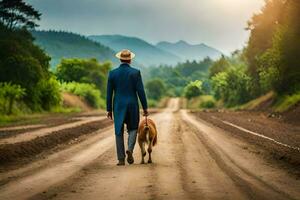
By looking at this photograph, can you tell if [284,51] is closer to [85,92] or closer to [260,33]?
[260,33]

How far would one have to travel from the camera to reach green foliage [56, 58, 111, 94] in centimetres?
11161

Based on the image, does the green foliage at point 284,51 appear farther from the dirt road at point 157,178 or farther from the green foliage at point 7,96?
the dirt road at point 157,178

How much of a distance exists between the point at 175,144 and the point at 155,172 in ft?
24.1

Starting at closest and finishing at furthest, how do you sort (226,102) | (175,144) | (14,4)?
(175,144) < (14,4) < (226,102)

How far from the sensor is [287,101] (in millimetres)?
49344

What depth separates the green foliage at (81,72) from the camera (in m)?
112

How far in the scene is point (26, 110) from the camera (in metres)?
54.5

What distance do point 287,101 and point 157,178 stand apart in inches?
1596

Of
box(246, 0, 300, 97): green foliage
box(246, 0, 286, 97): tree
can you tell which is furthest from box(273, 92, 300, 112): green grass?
box(246, 0, 286, 97): tree

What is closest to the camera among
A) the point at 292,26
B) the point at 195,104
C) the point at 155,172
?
the point at 155,172

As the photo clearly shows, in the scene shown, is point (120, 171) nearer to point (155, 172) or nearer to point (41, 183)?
point (155, 172)

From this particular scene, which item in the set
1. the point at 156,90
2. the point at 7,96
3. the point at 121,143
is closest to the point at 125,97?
the point at 121,143

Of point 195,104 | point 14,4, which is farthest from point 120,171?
point 195,104

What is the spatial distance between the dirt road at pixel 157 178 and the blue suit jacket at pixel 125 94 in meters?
1.02
